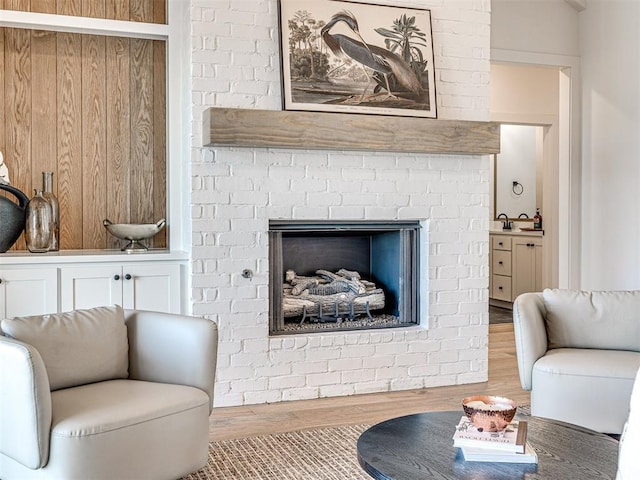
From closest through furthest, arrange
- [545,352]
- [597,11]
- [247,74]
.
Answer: [545,352], [247,74], [597,11]

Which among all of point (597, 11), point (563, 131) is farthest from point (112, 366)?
point (597, 11)

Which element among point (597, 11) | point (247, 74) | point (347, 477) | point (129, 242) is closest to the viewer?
point (347, 477)

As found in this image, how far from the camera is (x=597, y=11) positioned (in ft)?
18.2

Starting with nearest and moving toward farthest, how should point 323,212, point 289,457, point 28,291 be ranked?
point 289,457 → point 28,291 → point 323,212

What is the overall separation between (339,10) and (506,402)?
267cm

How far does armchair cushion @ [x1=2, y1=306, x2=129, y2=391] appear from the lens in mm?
2645

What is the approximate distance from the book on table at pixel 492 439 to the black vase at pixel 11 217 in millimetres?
2722

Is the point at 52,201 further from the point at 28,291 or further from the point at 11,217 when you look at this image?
the point at 28,291

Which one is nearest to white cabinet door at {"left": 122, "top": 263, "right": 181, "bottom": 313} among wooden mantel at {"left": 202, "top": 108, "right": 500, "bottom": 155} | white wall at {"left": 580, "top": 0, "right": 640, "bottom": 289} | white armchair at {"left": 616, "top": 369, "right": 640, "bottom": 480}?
wooden mantel at {"left": 202, "top": 108, "right": 500, "bottom": 155}

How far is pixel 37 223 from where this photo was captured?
3.88 metres

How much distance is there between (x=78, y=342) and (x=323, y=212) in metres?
1.72

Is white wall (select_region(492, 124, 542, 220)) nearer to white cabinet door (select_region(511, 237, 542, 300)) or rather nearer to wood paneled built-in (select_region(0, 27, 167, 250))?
white cabinet door (select_region(511, 237, 542, 300))

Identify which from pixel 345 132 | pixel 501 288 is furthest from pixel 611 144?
pixel 501 288

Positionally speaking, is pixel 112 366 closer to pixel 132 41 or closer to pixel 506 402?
pixel 506 402
